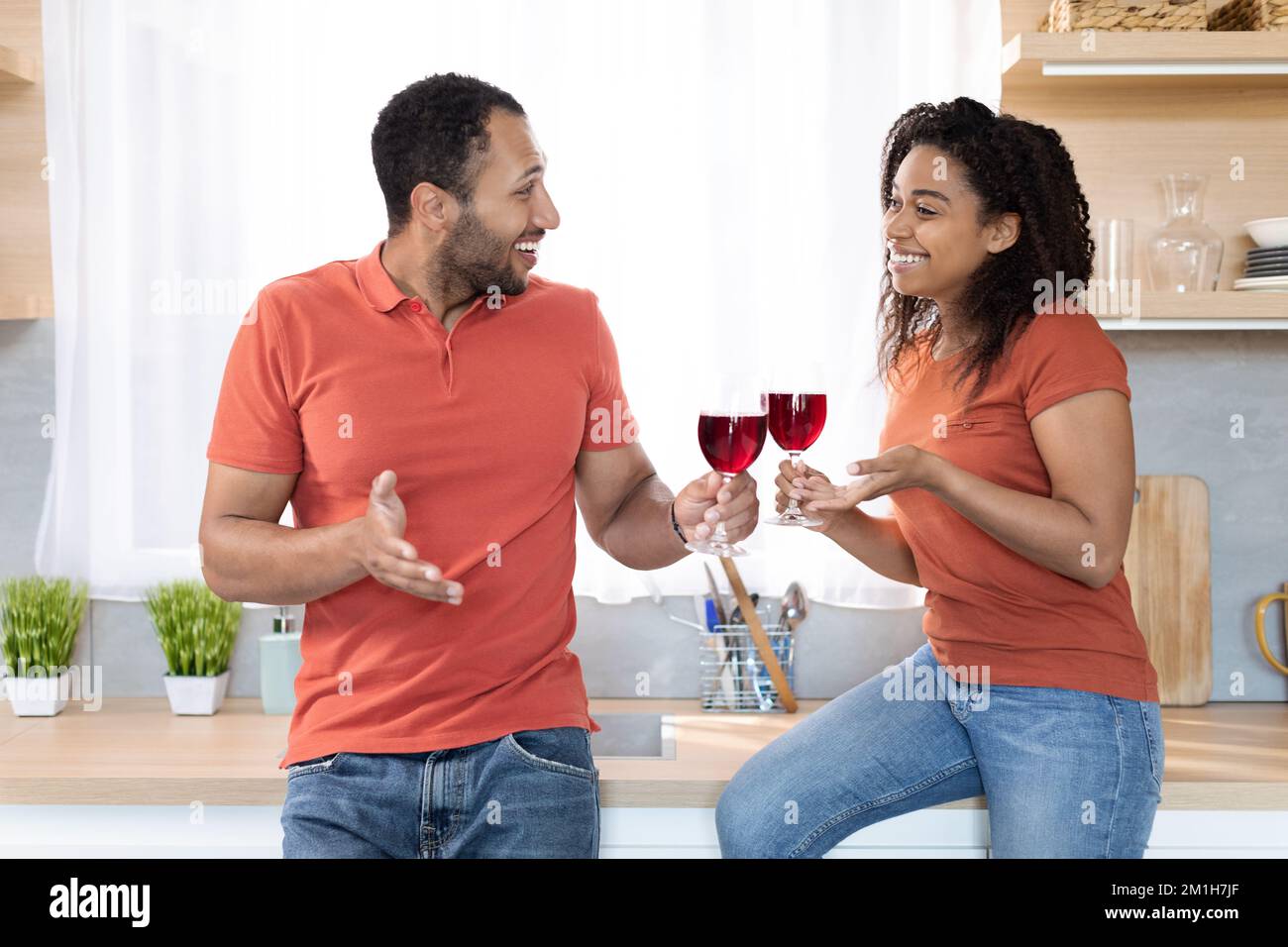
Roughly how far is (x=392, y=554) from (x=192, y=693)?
1.10 metres

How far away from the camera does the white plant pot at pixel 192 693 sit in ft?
7.34

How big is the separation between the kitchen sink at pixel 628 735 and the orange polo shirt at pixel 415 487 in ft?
1.86

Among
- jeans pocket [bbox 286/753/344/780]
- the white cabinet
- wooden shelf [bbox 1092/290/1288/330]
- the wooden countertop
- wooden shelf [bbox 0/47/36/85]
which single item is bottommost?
the white cabinet

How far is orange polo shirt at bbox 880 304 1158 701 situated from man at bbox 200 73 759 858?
317 mm

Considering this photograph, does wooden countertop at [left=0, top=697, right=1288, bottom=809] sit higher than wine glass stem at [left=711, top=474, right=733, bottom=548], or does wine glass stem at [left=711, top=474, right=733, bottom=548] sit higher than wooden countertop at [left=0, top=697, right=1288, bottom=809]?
wine glass stem at [left=711, top=474, right=733, bottom=548]

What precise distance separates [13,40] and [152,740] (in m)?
1.25

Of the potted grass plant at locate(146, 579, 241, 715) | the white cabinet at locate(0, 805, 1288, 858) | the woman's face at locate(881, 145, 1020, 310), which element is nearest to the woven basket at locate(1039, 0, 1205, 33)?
the woman's face at locate(881, 145, 1020, 310)

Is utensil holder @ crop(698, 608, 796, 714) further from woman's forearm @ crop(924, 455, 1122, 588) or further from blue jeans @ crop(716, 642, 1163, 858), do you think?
woman's forearm @ crop(924, 455, 1122, 588)

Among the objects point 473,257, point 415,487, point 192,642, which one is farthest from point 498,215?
point 192,642

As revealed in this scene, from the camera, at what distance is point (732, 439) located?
1.53 m

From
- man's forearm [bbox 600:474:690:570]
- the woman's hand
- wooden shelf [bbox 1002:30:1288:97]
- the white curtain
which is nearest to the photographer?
the woman's hand

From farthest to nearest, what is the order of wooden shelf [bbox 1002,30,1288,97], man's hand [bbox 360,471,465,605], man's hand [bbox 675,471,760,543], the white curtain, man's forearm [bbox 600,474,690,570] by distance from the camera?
the white curtain < wooden shelf [bbox 1002,30,1288,97] < man's forearm [bbox 600,474,690,570] < man's hand [bbox 675,471,760,543] < man's hand [bbox 360,471,465,605]

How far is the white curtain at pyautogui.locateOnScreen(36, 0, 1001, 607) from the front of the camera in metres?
2.25
